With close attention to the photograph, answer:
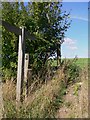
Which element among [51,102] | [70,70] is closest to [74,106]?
[51,102]

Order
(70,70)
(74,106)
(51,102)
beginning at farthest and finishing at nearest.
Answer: (70,70) < (51,102) < (74,106)

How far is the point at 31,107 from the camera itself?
4.06 metres

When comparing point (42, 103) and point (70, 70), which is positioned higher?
point (70, 70)

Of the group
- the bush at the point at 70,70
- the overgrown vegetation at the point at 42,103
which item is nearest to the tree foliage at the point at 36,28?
the bush at the point at 70,70

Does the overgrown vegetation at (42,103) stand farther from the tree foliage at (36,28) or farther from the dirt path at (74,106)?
the tree foliage at (36,28)

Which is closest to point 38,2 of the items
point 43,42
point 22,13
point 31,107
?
point 22,13

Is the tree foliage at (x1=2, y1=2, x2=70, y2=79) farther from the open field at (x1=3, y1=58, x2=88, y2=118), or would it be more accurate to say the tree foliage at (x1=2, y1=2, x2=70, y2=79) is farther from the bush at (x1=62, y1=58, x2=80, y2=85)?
the open field at (x1=3, y1=58, x2=88, y2=118)

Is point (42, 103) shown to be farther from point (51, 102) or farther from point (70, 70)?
point (70, 70)

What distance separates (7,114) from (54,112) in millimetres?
832

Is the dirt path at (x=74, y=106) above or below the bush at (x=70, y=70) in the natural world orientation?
below

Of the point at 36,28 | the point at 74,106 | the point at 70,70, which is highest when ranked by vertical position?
the point at 36,28

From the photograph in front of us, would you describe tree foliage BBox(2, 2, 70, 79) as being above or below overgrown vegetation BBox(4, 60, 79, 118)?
above

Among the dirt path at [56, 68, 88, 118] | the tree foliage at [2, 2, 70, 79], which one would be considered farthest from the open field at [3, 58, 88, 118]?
the tree foliage at [2, 2, 70, 79]

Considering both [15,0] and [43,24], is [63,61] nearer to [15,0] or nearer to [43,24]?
[43,24]
